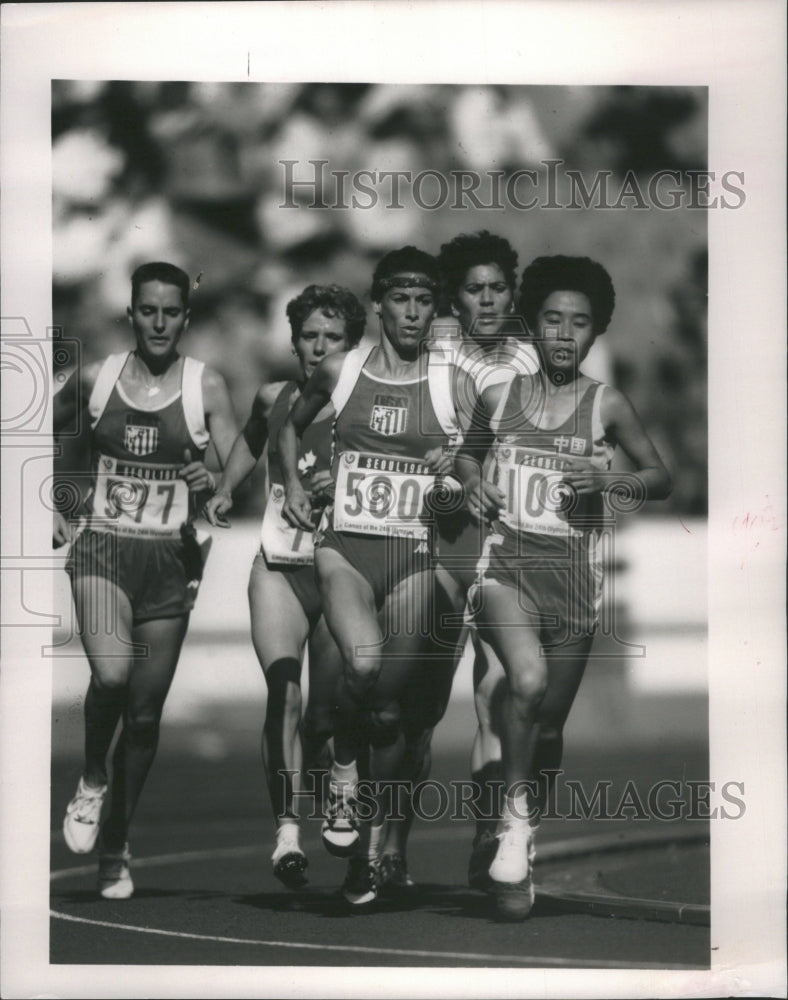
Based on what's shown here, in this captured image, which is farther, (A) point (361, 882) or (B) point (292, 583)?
(B) point (292, 583)

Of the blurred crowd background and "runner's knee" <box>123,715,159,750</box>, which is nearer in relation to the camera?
the blurred crowd background

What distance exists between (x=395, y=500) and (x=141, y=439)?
935 millimetres

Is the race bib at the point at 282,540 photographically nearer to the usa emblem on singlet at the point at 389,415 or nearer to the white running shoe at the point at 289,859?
the usa emblem on singlet at the point at 389,415

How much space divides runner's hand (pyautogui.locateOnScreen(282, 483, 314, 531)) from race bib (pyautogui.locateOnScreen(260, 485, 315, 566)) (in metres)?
0.01

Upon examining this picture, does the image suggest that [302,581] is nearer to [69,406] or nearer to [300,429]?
[300,429]

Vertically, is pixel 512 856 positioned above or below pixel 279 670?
below

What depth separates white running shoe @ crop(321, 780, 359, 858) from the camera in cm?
769

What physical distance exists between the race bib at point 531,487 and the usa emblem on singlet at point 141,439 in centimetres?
123

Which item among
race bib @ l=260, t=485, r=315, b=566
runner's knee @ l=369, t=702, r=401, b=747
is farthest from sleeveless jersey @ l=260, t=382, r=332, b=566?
runner's knee @ l=369, t=702, r=401, b=747

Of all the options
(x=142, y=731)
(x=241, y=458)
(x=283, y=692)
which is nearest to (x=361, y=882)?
(x=283, y=692)

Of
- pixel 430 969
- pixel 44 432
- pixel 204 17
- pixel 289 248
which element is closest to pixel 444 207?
pixel 289 248

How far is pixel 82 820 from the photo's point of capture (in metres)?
7.76

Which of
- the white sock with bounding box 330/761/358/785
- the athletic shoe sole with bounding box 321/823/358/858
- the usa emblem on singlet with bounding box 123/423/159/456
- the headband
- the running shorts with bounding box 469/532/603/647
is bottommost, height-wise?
the athletic shoe sole with bounding box 321/823/358/858

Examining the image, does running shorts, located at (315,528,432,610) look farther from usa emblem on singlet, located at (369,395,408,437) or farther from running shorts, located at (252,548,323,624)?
usa emblem on singlet, located at (369,395,408,437)
